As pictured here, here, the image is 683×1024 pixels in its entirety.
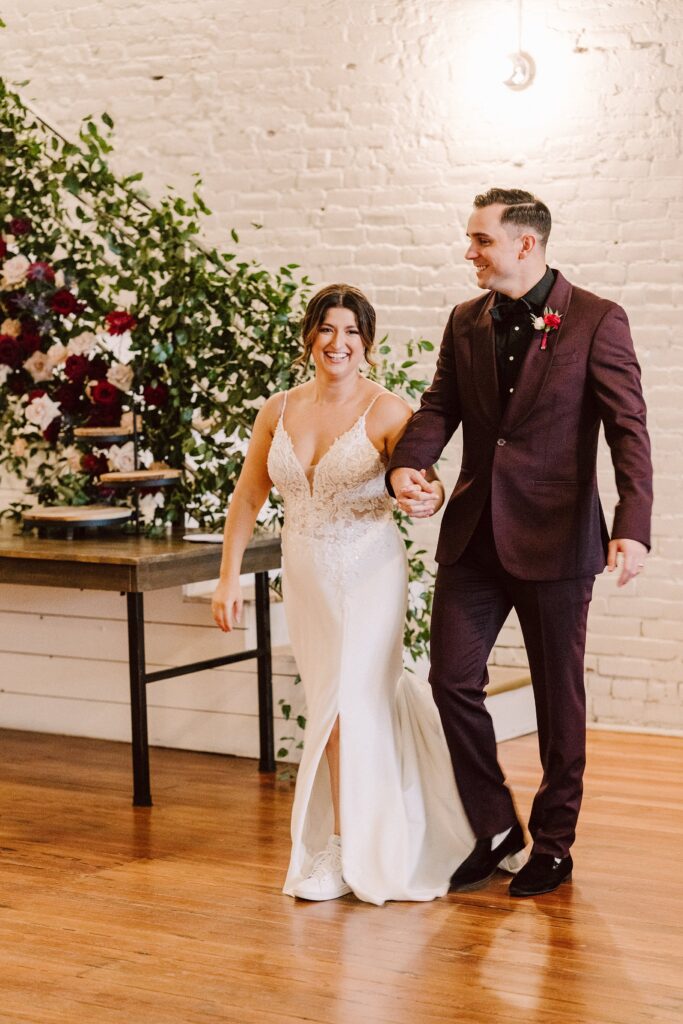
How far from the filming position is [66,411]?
521 centimetres

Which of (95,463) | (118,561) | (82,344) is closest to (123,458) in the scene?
(95,463)

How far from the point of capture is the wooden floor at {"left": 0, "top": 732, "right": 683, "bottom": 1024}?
2748 millimetres

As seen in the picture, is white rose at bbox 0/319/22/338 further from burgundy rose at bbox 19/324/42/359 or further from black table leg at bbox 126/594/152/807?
black table leg at bbox 126/594/152/807

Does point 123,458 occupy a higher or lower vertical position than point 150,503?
higher

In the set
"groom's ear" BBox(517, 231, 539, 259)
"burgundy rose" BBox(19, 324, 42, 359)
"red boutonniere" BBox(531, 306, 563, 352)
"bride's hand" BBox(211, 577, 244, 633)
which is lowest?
"bride's hand" BBox(211, 577, 244, 633)

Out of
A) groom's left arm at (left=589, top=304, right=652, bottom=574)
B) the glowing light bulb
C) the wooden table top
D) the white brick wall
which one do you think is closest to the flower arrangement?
the wooden table top

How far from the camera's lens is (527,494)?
3.29 m

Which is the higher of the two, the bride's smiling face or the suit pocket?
the bride's smiling face

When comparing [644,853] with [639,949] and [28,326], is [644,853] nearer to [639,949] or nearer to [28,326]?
[639,949]

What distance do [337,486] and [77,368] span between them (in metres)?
1.91

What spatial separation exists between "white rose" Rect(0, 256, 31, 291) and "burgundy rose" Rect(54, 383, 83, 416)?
0.42m

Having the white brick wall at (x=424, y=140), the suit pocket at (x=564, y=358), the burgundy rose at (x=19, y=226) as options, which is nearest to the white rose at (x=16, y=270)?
the burgundy rose at (x=19, y=226)

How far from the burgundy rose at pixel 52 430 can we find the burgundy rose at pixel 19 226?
28.2 inches

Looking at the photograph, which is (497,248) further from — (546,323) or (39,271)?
(39,271)
